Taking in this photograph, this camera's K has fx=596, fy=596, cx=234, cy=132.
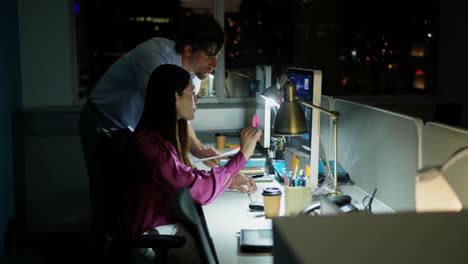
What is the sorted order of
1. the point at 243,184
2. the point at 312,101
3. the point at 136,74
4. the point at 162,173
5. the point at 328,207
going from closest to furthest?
1. the point at 328,207
2. the point at 162,173
3. the point at 312,101
4. the point at 243,184
5. the point at 136,74

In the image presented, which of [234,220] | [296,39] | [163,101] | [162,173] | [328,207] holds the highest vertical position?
[296,39]

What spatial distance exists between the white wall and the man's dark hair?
6.32 feet

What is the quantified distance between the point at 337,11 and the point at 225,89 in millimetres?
1177

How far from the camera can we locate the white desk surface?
190cm

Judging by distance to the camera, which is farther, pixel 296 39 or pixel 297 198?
pixel 296 39

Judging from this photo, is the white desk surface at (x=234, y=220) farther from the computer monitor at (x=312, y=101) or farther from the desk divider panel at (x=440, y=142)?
the desk divider panel at (x=440, y=142)

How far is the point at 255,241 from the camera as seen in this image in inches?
77.8

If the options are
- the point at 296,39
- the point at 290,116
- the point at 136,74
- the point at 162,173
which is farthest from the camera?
the point at 296,39

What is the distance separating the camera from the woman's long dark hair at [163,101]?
92.0 inches

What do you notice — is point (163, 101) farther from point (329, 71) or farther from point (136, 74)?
point (329, 71)

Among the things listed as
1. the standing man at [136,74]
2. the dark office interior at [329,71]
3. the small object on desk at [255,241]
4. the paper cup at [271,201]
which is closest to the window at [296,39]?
the dark office interior at [329,71]

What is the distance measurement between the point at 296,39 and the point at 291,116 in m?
2.69

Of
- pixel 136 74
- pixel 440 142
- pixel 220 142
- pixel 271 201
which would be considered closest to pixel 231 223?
pixel 271 201

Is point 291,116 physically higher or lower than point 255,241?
higher
